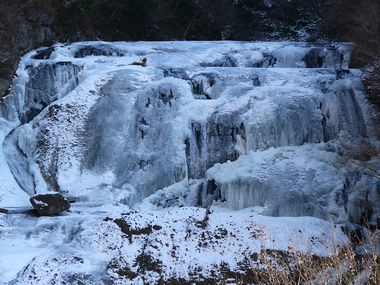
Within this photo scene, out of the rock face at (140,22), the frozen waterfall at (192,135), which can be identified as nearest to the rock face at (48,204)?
the frozen waterfall at (192,135)

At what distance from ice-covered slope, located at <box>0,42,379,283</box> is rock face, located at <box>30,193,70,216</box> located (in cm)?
28

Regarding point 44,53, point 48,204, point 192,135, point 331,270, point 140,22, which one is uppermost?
point 140,22

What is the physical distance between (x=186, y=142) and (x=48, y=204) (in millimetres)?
4052

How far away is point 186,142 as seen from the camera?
1446 cm

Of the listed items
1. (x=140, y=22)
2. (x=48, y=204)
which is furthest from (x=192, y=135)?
(x=140, y=22)

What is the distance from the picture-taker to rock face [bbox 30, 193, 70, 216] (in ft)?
39.9

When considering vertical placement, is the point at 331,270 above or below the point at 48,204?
above

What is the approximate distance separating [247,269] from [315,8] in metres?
22.1

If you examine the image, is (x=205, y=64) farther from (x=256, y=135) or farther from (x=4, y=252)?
(x=4, y=252)

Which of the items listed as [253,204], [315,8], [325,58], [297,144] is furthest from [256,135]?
[315,8]

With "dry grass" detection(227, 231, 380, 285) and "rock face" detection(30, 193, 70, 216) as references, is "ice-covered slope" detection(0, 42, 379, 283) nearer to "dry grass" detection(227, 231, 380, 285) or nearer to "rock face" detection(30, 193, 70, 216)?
"rock face" detection(30, 193, 70, 216)

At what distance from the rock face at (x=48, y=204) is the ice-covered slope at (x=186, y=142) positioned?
0.28 m

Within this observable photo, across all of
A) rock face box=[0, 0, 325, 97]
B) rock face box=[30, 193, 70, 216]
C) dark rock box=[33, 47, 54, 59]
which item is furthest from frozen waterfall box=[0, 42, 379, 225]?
rock face box=[0, 0, 325, 97]

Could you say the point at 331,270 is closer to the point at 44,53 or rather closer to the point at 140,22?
the point at 44,53
